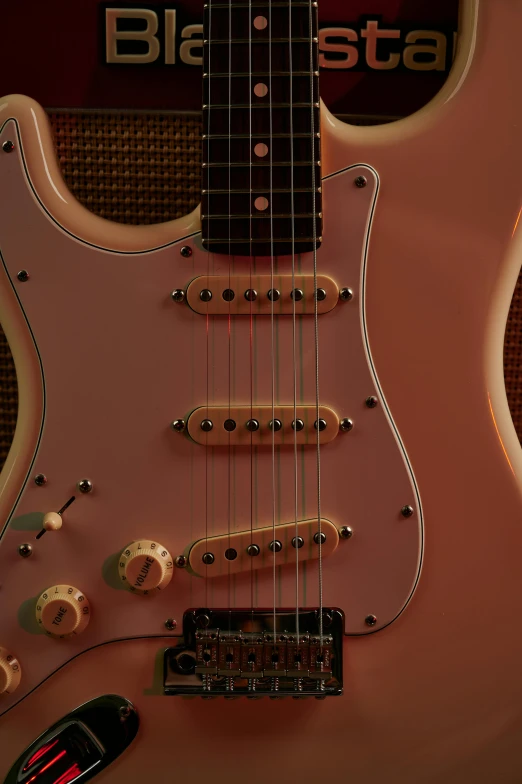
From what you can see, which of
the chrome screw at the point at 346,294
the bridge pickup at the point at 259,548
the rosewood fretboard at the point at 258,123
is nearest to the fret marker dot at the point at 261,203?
the rosewood fretboard at the point at 258,123

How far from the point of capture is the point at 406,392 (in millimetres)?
605

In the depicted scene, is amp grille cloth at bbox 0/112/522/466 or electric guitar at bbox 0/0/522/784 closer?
electric guitar at bbox 0/0/522/784

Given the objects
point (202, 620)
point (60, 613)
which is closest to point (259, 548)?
point (202, 620)

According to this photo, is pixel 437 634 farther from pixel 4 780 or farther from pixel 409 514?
pixel 4 780

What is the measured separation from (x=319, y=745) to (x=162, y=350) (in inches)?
16.8

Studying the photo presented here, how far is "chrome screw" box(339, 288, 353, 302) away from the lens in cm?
61

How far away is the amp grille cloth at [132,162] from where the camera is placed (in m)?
0.79

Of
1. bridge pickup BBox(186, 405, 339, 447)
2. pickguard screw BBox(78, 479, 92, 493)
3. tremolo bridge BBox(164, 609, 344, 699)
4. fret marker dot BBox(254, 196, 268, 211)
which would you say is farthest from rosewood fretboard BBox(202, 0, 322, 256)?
tremolo bridge BBox(164, 609, 344, 699)

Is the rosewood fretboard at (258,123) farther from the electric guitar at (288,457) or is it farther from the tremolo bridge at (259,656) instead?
the tremolo bridge at (259,656)

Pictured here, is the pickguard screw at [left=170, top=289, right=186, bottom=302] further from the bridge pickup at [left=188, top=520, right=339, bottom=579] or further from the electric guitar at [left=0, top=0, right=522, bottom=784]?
the bridge pickup at [left=188, top=520, right=339, bottom=579]

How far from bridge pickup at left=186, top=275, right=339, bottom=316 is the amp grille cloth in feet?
0.80

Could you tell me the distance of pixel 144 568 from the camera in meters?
0.58

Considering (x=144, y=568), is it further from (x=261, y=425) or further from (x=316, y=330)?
(x=316, y=330)

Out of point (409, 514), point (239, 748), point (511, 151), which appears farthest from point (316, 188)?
point (239, 748)
